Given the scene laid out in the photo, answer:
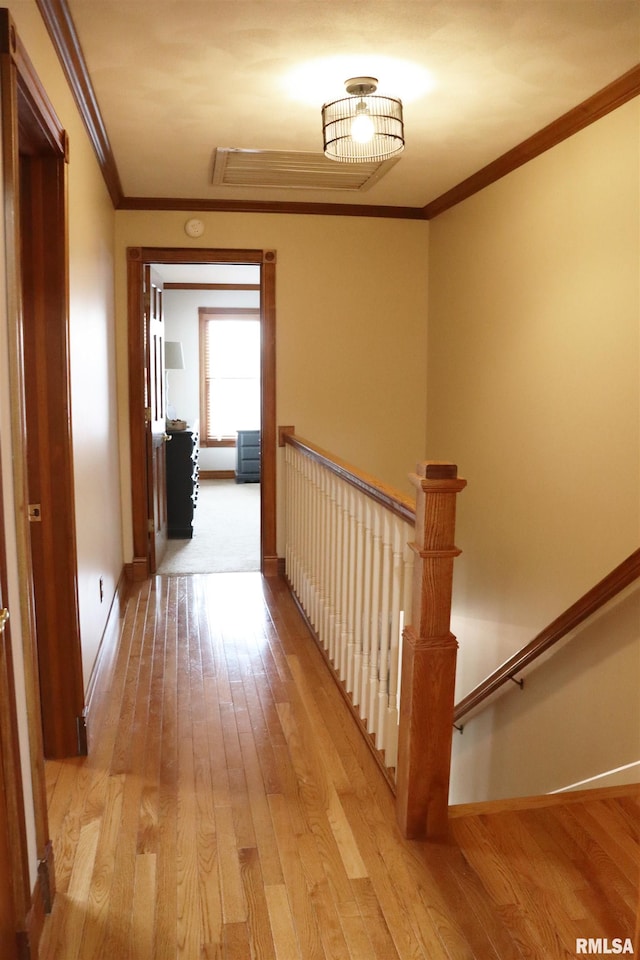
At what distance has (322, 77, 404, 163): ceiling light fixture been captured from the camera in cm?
301

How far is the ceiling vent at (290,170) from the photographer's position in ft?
12.8

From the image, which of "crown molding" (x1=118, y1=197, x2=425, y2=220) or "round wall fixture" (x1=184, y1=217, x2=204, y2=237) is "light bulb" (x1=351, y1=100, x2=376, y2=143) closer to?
"crown molding" (x1=118, y1=197, x2=425, y2=220)

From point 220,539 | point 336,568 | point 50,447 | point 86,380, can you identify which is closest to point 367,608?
point 336,568

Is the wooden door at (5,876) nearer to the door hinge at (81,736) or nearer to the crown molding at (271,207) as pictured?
the door hinge at (81,736)

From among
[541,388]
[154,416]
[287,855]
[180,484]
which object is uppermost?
[541,388]

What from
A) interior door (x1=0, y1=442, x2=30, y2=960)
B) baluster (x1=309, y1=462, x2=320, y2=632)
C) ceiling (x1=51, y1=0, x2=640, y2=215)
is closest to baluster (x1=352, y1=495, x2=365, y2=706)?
baluster (x1=309, y1=462, x2=320, y2=632)

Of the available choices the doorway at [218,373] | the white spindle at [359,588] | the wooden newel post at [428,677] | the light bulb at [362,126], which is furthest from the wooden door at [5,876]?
the doorway at [218,373]

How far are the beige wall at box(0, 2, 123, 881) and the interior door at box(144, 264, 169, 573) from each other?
43cm

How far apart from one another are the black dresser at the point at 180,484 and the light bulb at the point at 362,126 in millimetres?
3816

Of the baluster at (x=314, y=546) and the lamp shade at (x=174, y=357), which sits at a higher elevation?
the lamp shade at (x=174, y=357)

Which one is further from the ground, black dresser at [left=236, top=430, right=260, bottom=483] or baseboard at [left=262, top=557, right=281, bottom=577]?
black dresser at [left=236, top=430, right=260, bottom=483]

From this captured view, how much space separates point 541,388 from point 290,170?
1855 millimetres

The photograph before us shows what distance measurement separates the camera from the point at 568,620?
10.5 feet

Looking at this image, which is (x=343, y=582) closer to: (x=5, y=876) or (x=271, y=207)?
(x=5, y=876)
